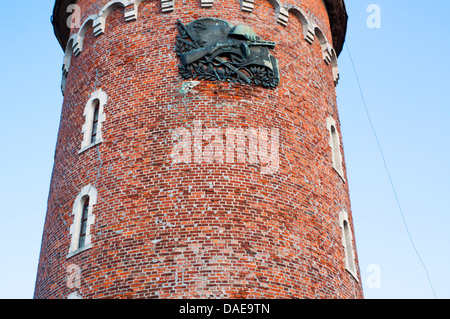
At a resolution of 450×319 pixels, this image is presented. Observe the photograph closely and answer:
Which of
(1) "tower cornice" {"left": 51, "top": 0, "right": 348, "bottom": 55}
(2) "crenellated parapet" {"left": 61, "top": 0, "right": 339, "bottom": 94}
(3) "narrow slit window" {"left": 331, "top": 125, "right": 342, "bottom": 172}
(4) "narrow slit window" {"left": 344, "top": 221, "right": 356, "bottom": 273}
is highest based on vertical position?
(1) "tower cornice" {"left": 51, "top": 0, "right": 348, "bottom": 55}

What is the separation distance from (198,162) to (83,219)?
320cm

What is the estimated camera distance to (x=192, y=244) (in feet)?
51.2

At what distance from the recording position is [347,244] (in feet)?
61.3

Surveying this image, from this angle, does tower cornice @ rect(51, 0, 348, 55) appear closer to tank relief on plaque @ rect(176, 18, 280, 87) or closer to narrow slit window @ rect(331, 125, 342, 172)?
narrow slit window @ rect(331, 125, 342, 172)

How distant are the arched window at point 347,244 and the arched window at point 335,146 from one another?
1429mm

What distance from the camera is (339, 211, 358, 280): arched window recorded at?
18.2m

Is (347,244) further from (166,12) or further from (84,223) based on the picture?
(166,12)

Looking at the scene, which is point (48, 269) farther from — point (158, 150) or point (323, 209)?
point (323, 209)

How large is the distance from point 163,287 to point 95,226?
2.60m

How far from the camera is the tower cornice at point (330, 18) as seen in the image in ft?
75.1

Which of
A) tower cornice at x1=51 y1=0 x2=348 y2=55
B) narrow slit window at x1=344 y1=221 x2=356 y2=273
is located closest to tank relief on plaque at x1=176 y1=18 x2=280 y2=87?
narrow slit window at x1=344 y1=221 x2=356 y2=273

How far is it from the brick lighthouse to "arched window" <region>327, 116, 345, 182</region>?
0.18 feet

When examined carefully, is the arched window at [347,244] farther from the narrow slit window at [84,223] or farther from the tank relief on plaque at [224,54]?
the narrow slit window at [84,223]

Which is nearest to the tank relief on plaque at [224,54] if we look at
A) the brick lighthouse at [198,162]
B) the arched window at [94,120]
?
the brick lighthouse at [198,162]
